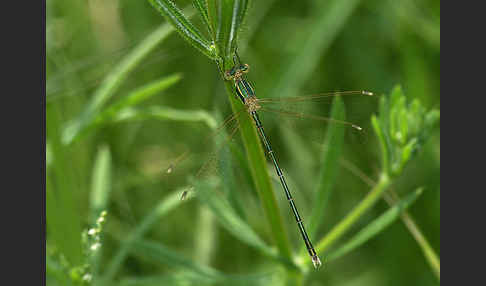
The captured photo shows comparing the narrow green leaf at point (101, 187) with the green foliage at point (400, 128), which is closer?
the green foliage at point (400, 128)

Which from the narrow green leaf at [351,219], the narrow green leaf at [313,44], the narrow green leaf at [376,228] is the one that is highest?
the narrow green leaf at [313,44]

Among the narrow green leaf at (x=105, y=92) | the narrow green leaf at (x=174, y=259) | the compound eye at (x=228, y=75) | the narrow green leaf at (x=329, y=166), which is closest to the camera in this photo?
the compound eye at (x=228, y=75)

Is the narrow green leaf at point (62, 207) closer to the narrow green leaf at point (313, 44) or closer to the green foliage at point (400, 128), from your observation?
the green foliage at point (400, 128)

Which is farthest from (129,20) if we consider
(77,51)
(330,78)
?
(330,78)

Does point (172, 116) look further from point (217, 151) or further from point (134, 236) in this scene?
point (134, 236)

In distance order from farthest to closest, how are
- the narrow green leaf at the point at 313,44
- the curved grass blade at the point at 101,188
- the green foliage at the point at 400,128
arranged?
the narrow green leaf at the point at 313,44, the curved grass blade at the point at 101,188, the green foliage at the point at 400,128

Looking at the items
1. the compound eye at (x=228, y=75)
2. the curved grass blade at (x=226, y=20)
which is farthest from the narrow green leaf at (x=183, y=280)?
Result: the curved grass blade at (x=226, y=20)

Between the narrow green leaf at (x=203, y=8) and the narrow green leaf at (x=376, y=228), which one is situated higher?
the narrow green leaf at (x=203, y=8)

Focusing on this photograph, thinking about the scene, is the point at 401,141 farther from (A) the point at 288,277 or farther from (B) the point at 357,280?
(B) the point at 357,280
